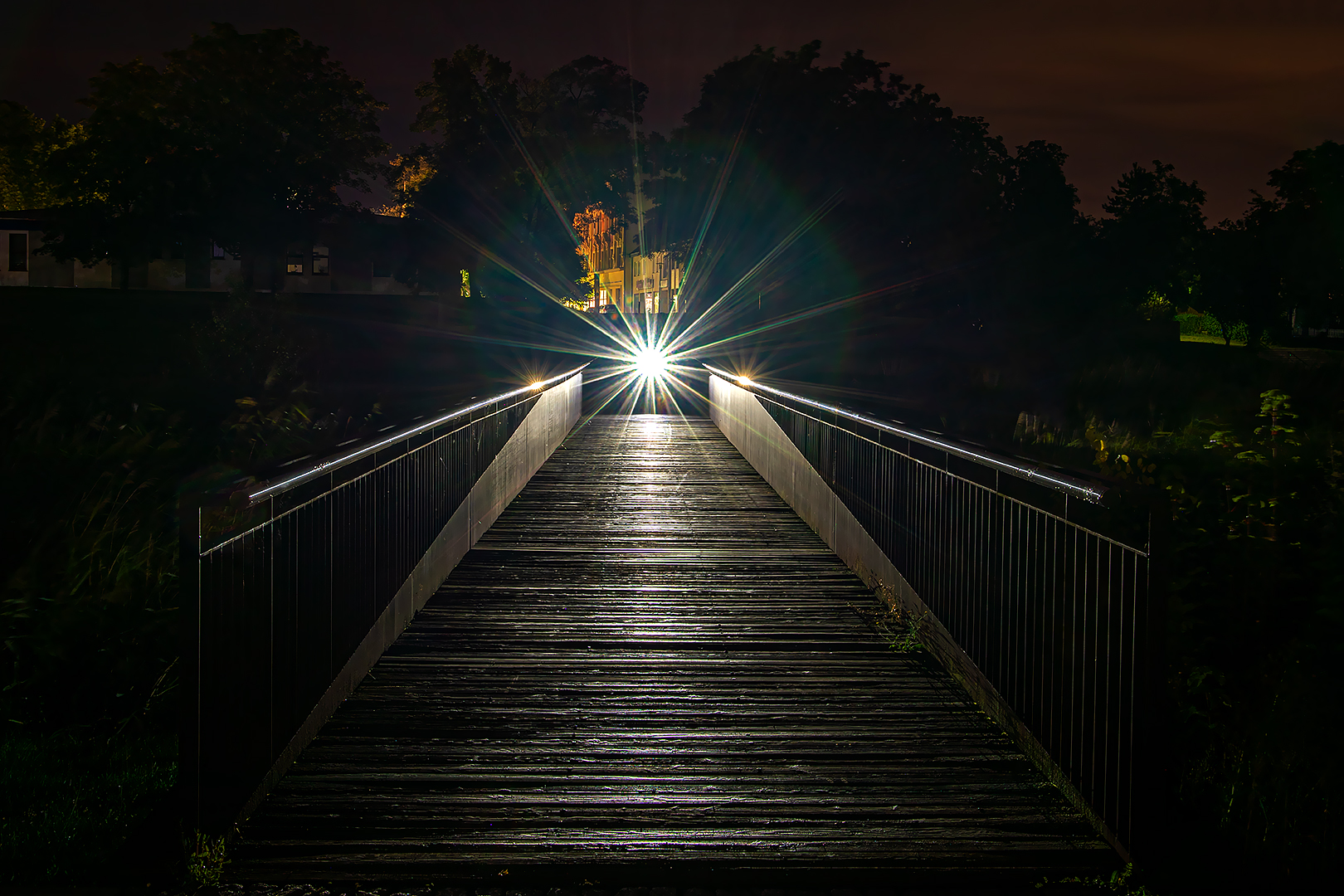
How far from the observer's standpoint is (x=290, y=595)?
4492 millimetres

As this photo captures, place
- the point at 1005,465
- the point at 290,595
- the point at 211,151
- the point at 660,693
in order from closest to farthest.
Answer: the point at 290,595
the point at 1005,465
the point at 660,693
the point at 211,151

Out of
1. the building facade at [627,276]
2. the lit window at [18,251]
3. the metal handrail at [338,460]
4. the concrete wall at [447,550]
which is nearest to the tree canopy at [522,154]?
→ the lit window at [18,251]

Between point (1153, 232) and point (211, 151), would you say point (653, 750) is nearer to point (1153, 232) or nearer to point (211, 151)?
point (211, 151)

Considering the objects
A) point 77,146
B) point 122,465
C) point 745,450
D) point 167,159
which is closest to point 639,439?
point 745,450

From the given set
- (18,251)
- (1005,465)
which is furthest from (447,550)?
(18,251)

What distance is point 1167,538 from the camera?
139 inches

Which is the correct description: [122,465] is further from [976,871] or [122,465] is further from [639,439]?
[639,439]

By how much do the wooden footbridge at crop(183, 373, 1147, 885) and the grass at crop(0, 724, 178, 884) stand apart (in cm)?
49

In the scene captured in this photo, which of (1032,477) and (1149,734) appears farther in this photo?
(1032,477)

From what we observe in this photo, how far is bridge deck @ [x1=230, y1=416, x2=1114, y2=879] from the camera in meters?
3.83

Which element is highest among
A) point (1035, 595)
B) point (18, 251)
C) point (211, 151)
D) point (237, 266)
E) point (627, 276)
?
point (627, 276)

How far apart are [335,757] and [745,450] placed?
41.3 feet

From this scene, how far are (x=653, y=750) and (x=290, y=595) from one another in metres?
1.61

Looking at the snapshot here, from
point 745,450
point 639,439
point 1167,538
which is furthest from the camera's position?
point 639,439
